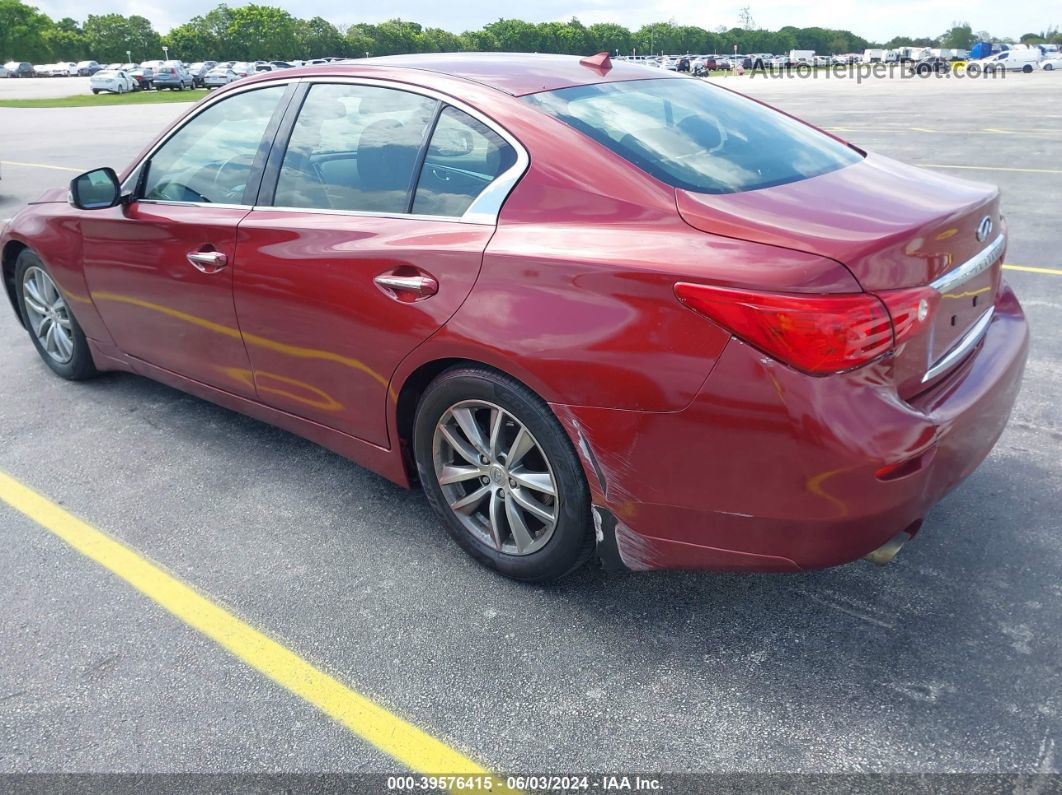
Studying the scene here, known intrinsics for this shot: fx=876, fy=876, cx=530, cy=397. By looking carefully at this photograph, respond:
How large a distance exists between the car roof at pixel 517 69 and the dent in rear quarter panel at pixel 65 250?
5.65ft

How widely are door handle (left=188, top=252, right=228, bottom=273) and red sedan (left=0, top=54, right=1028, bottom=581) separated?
0.04ft

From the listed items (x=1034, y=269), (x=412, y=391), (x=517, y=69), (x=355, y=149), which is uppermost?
(x=517, y=69)

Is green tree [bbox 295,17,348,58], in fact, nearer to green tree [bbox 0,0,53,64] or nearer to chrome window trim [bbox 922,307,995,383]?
green tree [bbox 0,0,53,64]

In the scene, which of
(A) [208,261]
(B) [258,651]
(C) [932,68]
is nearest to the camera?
(B) [258,651]

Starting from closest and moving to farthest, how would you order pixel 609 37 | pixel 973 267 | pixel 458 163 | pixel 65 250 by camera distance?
1. pixel 973 267
2. pixel 458 163
3. pixel 65 250
4. pixel 609 37

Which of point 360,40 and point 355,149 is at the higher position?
point 360,40

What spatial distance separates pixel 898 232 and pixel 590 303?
83cm

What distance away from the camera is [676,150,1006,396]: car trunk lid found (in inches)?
88.7

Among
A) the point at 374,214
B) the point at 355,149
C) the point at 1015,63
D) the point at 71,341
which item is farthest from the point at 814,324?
the point at 1015,63

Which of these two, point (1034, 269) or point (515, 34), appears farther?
point (515, 34)

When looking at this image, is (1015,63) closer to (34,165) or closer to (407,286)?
(34,165)

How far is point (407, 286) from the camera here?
9.32 ft

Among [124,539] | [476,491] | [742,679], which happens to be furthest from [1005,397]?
[124,539]

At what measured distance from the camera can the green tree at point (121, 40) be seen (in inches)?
5030
